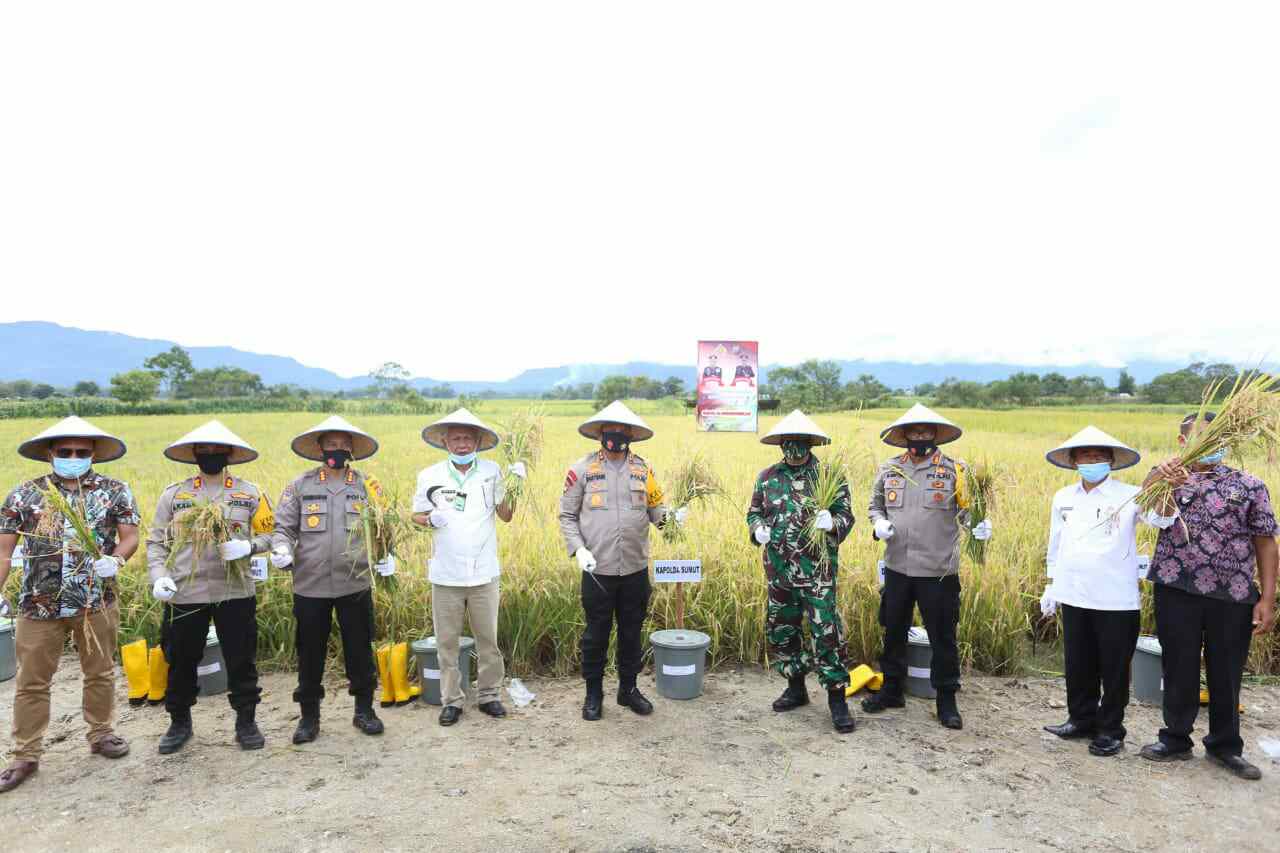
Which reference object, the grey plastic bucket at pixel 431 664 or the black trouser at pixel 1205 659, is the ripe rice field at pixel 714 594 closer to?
the grey plastic bucket at pixel 431 664

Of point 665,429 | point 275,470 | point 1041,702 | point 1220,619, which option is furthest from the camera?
point 665,429

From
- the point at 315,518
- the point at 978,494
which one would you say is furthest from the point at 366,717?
the point at 978,494

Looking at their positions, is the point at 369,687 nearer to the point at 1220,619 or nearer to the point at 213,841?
the point at 213,841

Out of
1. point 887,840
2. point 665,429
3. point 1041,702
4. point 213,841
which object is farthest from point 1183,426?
point 665,429

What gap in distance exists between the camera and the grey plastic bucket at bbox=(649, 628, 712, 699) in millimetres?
5426

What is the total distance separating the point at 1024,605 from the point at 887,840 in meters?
3.66

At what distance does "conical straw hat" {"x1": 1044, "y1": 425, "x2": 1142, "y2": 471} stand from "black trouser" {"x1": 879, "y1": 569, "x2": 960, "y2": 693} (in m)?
Answer: 1.06

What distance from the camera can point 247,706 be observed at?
4.72 meters

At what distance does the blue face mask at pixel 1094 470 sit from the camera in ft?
15.1

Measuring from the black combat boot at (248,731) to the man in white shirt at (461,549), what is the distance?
1.13m

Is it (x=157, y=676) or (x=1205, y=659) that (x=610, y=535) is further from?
(x=1205, y=659)

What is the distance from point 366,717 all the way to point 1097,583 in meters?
4.73

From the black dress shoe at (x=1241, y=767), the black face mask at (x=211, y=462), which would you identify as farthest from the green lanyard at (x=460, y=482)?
the black dress shoe at (x=1241, y=767)

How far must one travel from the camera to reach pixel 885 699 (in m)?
5.23
